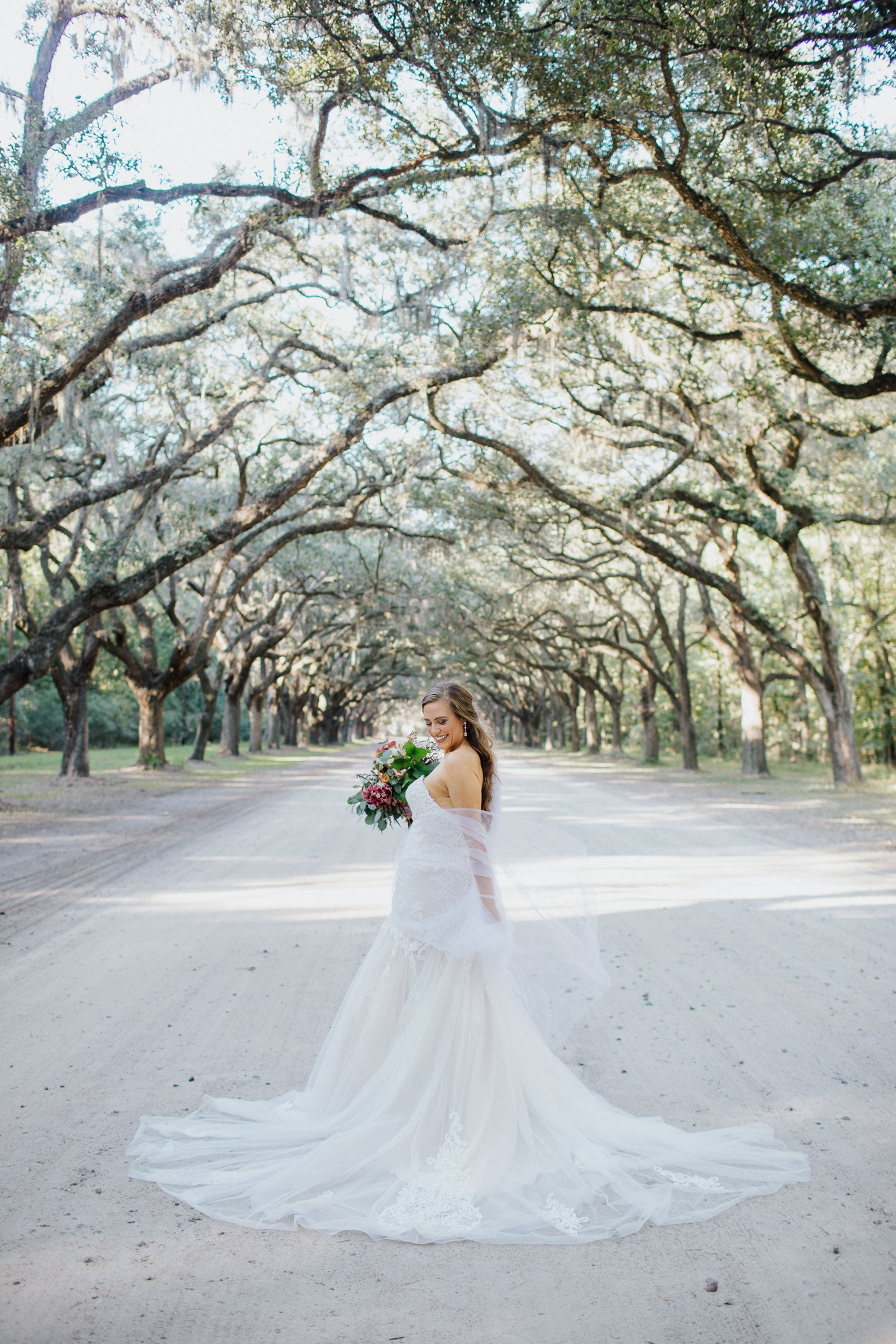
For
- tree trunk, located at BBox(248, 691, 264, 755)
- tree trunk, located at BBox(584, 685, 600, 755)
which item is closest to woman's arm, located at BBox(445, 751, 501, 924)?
tree trunk, located at BBox(248, 691, 264, 755)

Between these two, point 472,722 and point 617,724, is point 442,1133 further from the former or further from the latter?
point 617,724

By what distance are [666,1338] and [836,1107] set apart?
179cm

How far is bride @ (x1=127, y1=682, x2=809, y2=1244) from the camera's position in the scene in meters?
3.16

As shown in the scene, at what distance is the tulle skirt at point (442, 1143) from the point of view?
314 cm

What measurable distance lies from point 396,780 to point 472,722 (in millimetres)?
656

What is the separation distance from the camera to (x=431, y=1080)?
3.53 metres

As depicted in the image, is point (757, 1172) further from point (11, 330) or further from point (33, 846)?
point (11, 330)

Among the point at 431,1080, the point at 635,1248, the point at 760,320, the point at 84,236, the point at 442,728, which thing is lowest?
the point at 635,1248

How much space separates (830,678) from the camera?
19562mm

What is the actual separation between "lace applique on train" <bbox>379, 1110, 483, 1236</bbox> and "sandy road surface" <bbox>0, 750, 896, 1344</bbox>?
8cm

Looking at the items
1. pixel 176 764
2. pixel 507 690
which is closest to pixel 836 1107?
pixel 176 764

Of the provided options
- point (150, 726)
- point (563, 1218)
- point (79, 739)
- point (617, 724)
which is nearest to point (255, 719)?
point (150, 726)

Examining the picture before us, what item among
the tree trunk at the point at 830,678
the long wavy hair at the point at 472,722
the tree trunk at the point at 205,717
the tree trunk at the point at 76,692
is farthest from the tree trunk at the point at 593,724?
the long wavy hair at the point at 472,722

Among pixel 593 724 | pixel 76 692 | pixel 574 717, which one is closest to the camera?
pixel 76 692
